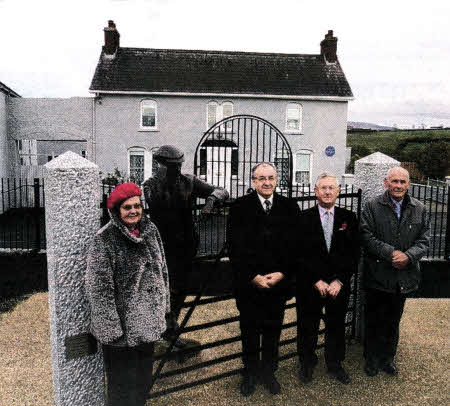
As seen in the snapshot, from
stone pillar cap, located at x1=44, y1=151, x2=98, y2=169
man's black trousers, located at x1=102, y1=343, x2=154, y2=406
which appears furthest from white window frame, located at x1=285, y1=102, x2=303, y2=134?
man's black trousers, located at x1=102, y1=343, x2=154, y2=406

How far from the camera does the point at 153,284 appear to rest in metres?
3.05

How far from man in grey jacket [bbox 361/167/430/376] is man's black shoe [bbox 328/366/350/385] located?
0.29 m

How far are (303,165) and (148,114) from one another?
23.5ft

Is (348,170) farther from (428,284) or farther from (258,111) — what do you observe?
(428,284)

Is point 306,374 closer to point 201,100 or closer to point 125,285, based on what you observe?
point 125,285

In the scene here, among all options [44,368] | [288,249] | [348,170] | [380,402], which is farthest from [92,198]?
[348,170]

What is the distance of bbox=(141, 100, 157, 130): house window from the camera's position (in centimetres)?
1864

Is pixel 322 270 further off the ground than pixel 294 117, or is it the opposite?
pixel 294 117

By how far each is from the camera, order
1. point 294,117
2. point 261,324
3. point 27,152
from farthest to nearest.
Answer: point 294,117 → point 27,152 → point 261,324

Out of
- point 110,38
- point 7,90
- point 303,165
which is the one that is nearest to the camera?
point 7,90

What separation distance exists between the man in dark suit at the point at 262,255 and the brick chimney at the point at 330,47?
58.7ft

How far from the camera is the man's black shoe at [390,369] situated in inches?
170

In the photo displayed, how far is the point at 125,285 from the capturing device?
117 inches

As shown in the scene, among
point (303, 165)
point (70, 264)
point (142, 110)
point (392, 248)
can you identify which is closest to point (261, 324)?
point (392, 248)
